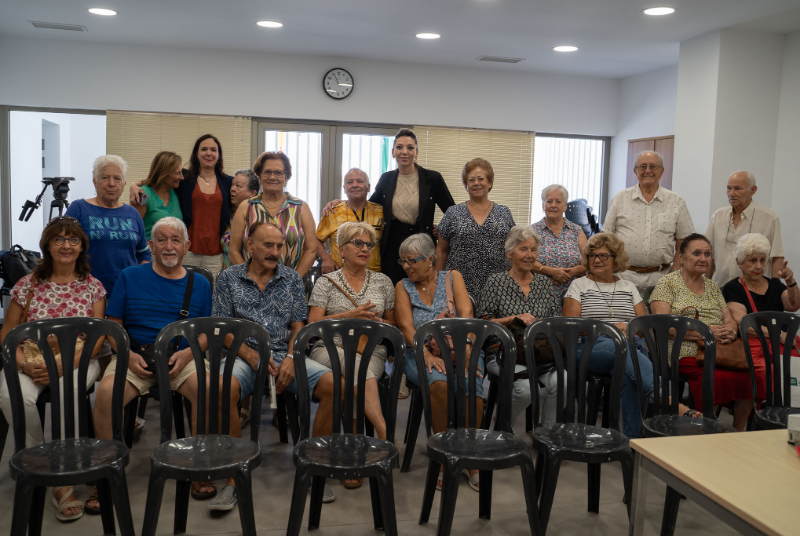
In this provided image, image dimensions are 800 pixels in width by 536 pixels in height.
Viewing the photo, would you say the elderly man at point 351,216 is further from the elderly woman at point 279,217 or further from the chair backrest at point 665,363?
the chair backrest at point 665,363

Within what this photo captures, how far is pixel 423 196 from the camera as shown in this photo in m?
3.98

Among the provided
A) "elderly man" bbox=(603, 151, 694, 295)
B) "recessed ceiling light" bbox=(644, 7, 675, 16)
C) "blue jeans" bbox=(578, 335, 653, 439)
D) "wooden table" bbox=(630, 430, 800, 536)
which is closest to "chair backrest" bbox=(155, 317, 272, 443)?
"wooden table" bbox=(630, 430, 800, 536)

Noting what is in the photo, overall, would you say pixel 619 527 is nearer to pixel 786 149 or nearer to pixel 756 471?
pixel 756 471

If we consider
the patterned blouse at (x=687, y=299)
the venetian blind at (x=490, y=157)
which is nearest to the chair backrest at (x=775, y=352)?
the patterned blouse at (x=687, y=299)

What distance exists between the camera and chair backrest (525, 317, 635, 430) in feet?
8.43

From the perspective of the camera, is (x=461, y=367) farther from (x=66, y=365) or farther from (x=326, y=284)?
(x=66, y=365)

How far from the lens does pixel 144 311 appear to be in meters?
2.92

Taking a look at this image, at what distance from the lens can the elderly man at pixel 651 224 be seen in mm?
3930

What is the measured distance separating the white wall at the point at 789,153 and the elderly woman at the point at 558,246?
241cm

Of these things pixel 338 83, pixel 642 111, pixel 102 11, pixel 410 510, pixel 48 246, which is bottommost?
pixel 410 510

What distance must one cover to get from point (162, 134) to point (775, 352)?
5.49 meters

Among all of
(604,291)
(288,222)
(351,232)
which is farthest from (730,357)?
(288,222)

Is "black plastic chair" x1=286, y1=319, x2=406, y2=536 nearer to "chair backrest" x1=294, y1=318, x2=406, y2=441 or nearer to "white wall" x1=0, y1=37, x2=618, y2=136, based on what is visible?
"chair backrest" x1=294, y1=318, x2=406, y2=441

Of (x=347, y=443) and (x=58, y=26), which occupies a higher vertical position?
(x=58, y=26)
